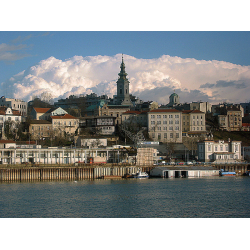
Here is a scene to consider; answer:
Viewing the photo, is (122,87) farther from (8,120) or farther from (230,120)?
(8,120)

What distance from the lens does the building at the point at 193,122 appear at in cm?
10038

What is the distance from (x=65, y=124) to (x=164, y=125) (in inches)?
981

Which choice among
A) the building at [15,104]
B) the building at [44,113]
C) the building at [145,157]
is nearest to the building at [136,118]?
the building at [44,113]

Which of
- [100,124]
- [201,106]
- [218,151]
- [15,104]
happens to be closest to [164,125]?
[100,124]

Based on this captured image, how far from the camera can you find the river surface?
95.9 feet

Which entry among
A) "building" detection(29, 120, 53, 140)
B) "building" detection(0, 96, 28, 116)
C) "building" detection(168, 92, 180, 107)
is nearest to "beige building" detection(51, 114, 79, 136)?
"building" detection(29, 120, 53, 140)

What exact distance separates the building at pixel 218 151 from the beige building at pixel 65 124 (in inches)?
1368

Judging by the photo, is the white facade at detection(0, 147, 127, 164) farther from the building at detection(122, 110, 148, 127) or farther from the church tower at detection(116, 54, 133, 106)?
the church tower at detection(116, 54, 133, 106)

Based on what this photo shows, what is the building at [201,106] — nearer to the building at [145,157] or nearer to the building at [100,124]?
the building at [100,124]
